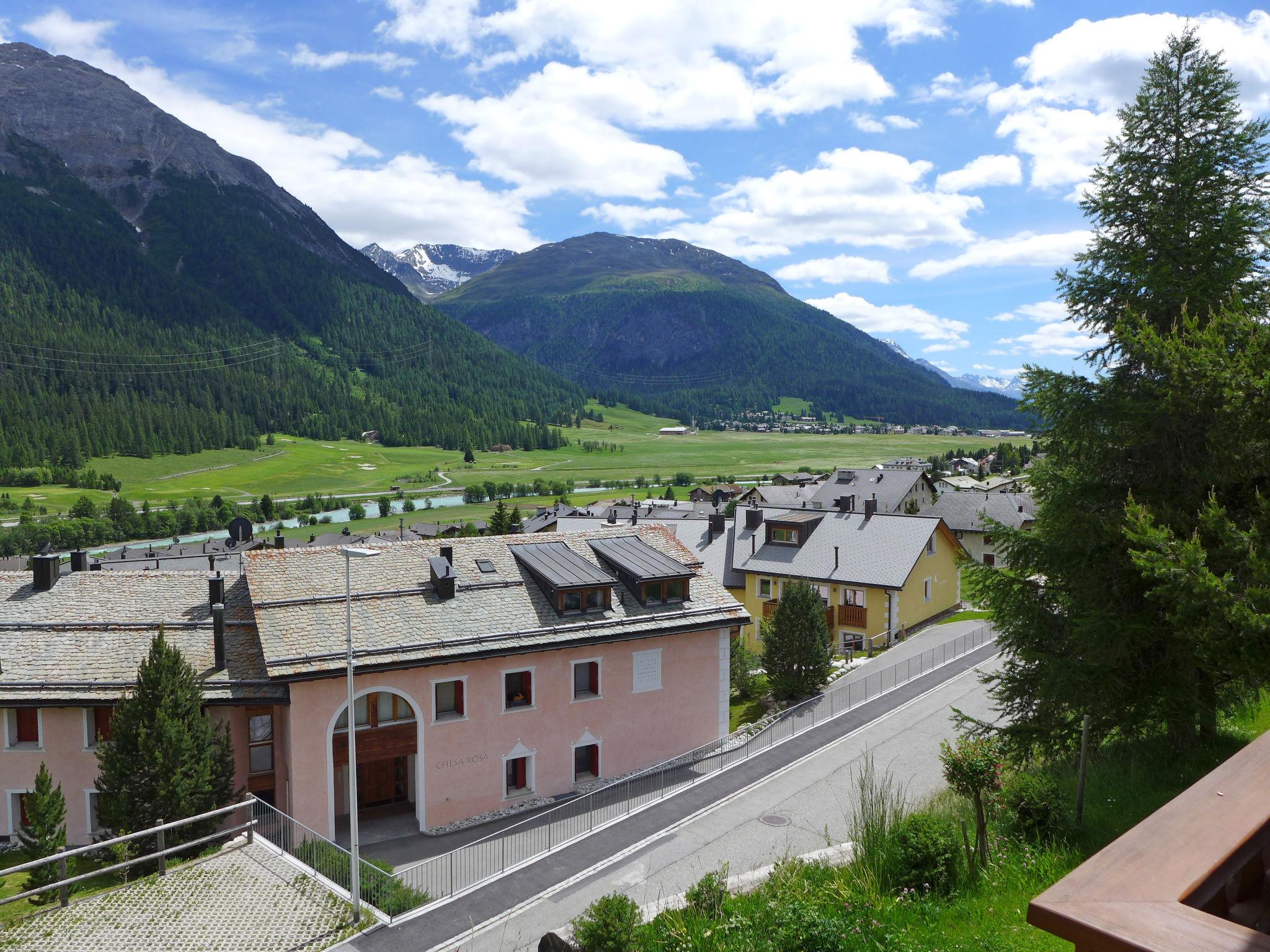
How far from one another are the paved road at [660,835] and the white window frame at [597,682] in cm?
492

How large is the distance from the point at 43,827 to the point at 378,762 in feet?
32.6

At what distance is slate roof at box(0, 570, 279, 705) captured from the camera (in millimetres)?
26188

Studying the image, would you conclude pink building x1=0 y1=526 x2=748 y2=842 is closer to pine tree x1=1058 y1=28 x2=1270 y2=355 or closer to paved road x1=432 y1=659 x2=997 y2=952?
paved road x1=432 y1=659 x2=997 y2=952

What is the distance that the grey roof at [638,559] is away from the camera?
1310 inches

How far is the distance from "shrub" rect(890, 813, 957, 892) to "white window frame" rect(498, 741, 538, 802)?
20.0 m

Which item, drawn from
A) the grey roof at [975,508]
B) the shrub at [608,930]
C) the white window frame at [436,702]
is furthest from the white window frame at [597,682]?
the grey roof at [975,508]

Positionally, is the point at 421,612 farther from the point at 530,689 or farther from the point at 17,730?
the point at 17,730

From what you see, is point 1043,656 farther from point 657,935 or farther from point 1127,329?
point 657,935

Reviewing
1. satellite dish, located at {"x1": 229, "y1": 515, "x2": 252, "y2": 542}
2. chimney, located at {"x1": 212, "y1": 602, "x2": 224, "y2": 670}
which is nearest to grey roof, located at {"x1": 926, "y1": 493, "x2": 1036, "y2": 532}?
satellite dish, located at {"x1": 229, "y1": 515, "x2": 252, "y2": 542}

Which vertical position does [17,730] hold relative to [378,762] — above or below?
above

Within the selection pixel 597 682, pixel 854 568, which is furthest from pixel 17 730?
pixel 854 568

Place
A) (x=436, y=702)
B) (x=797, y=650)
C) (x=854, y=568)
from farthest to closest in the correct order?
(x=854, y=568), (x=797, y=650), (x=436, y=702)

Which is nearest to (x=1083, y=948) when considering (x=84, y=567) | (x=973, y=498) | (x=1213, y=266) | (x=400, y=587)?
(x=1213, y=266)

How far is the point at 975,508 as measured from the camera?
7881 cm
